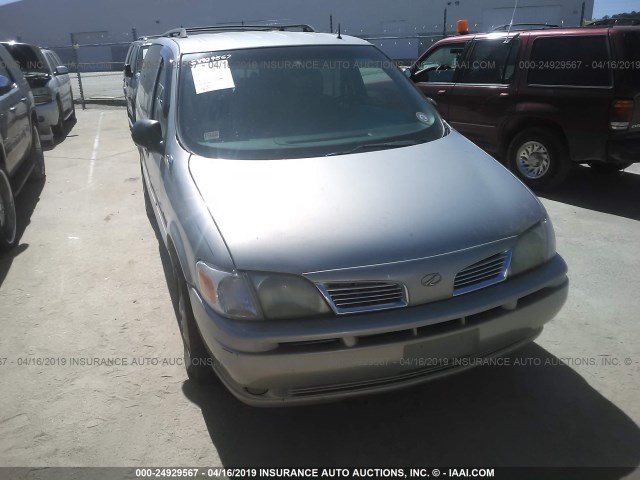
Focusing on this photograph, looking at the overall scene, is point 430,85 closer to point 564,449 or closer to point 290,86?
point 290,86

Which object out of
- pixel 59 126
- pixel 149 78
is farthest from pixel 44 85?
pixel 149 78

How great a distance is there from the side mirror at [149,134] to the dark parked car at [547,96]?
15.2 ft

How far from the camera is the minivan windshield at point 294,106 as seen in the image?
Result: 321cm

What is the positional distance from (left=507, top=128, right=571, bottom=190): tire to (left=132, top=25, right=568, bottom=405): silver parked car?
135 inches

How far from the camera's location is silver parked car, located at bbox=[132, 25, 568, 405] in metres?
2.28

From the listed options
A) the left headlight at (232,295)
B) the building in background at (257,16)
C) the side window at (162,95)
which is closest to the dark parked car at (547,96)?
the side window at (162,95)

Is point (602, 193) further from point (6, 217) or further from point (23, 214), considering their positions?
point (23, 214)

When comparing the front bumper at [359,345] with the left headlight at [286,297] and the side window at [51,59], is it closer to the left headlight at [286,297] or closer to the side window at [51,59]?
the left headlight at [286,297]

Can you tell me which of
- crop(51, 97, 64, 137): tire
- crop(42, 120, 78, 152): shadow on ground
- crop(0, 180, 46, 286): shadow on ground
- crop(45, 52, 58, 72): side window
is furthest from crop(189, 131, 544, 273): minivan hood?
crop(45, 52, 58, 72): side window

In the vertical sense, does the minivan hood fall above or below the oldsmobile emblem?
above

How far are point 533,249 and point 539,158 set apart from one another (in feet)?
14.1

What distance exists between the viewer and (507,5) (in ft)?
113

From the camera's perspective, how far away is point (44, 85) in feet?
33.8

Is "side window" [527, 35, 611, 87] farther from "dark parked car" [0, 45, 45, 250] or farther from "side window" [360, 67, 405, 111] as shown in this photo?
"dark parked car" [0, 45, 45, 250]
